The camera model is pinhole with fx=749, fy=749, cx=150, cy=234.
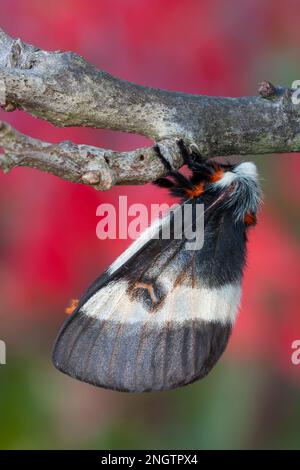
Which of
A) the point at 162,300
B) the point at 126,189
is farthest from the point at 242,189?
the point at 126,189

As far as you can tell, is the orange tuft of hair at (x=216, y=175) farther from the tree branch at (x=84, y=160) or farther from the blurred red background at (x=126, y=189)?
the blurred red background at (x=126, y=189)

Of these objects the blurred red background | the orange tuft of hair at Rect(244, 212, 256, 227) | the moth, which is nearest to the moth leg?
the moth

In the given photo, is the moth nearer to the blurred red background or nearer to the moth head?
the moth head

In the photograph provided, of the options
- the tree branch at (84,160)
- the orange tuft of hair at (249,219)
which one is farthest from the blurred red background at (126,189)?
the tree branch at (84,160)

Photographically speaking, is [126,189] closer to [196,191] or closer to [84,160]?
[196,191]

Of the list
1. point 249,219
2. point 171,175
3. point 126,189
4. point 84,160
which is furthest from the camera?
point 126,189
